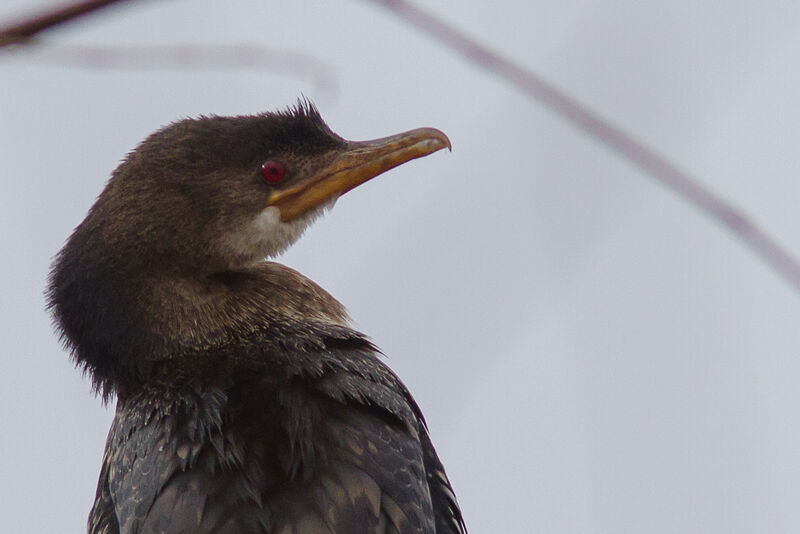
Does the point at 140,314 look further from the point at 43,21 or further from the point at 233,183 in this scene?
the point at 43,21

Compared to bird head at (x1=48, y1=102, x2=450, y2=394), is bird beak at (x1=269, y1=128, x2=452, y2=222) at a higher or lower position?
higher

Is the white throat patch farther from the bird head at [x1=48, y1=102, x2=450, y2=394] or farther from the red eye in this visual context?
the red eye

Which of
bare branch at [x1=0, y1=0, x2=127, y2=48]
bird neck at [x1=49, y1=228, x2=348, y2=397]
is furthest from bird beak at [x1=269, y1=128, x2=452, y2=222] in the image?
bare branch at [x1=0, y1=0, x2=127, y2=48]

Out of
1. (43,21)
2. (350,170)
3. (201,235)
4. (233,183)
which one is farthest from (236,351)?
(43,21)

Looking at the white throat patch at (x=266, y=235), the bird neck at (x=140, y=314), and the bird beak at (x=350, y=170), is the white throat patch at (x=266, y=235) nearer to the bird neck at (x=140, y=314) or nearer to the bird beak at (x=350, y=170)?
the bird beak at (x=350, y=170)

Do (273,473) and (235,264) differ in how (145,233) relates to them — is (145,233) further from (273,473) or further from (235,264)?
(273,473)
